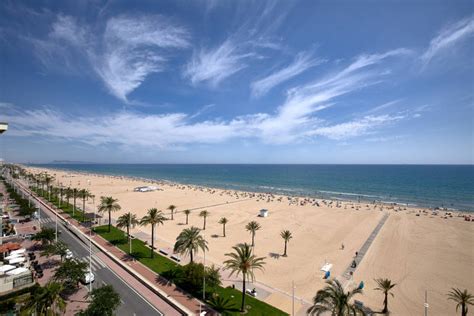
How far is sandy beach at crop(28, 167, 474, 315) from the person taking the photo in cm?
2758

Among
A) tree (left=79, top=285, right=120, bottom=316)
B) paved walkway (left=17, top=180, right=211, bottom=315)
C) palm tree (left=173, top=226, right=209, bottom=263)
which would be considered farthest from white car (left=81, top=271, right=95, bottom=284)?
palm tree (left=173, top=226, right=209, bottom=263)

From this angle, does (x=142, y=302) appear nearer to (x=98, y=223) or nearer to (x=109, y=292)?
(x=109, y=292)

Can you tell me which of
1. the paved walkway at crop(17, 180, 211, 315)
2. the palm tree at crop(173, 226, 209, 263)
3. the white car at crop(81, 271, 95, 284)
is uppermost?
the palm tree at crop(173, 226, 209, 263)

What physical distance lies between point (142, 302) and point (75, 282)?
805 cm

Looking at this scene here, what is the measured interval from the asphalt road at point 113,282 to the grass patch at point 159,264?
373 cm

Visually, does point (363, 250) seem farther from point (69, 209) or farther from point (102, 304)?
point (69, 209)

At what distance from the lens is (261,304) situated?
2339cm

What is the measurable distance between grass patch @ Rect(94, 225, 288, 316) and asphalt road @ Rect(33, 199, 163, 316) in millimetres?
3731

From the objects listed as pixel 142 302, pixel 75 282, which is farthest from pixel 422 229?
pixel 75 282

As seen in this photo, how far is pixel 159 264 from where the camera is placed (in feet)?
102

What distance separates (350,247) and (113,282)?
119 ft

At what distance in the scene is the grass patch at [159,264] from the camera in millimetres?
22547

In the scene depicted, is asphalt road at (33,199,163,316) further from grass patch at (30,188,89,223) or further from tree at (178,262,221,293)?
grass patch at (30,188,89,223)

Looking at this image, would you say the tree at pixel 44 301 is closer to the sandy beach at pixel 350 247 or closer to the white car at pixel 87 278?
the white car at pixel 87 278
